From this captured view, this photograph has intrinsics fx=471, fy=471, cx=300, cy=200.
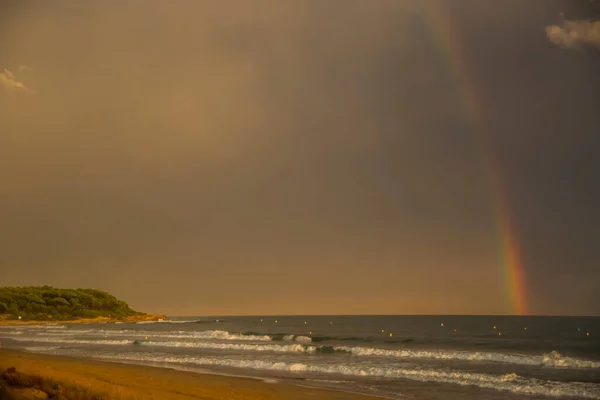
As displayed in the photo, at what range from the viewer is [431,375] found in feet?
72.2

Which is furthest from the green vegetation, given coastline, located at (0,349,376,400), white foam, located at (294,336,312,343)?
coastline, located at (0,349,376,400)

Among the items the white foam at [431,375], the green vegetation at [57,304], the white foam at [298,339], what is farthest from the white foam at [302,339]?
the green vegetation at [57,304]

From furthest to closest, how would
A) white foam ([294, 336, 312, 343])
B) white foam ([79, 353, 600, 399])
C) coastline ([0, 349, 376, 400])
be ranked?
white foam ([294, 336, 312, 343]), white foam ([79, 353, 600, 399]), coastline ([0, 349, 376, 400])

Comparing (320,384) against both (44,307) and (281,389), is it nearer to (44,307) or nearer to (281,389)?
(281,389)

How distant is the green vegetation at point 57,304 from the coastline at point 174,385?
9002 centimetres

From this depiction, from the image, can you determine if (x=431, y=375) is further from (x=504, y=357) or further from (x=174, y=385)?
(x=174, y=385)

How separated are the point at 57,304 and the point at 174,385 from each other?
112m

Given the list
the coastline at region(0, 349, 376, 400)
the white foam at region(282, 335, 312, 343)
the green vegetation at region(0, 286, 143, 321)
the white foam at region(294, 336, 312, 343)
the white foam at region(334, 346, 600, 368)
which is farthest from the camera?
the green vegetation at region(0, 286, 143, 321)

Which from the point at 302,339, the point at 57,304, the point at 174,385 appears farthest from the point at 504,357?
the point at 57,304

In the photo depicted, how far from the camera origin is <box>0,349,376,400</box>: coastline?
582 inches

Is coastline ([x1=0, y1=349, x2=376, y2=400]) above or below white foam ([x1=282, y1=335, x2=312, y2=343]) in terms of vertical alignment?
above

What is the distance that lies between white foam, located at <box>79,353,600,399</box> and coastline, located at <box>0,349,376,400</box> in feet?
15.5

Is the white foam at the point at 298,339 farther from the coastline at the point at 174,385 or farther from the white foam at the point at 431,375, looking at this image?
the coastline at the point at 174,385

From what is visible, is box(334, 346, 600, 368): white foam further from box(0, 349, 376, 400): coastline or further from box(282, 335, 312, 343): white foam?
box(282, 335, 312, 343): white foam
